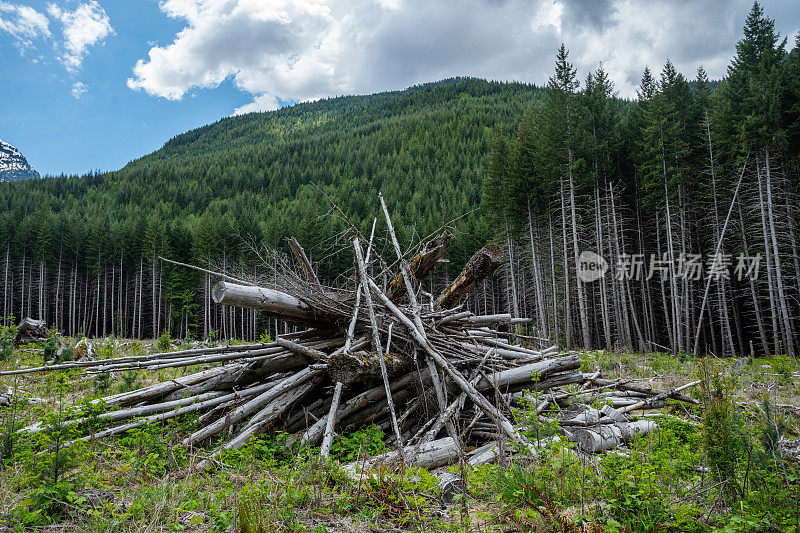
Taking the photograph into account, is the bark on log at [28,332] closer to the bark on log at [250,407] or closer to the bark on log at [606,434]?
the bark on log at [250,407]

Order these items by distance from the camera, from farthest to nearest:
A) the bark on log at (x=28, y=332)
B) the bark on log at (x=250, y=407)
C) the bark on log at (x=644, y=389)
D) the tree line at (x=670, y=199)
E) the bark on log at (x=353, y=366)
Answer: the tree line at (x=670, y=199) → the bark on log at (x=28, y=332) → the bark on log at (x=644, y=389) → the bark on log at (x=250, y=407) → the bark on log at (x=353, y=366)

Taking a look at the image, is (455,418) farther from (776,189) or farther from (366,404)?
(776,189)

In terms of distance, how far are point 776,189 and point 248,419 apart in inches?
1201

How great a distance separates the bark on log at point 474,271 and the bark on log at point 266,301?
8.17ft

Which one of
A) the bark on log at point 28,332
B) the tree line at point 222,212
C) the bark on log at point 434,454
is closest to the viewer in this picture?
the bark on log at point 434,454

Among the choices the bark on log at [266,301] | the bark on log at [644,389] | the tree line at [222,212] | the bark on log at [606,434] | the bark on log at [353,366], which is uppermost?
the tree line at [222,212]

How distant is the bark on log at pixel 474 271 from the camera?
661 cm

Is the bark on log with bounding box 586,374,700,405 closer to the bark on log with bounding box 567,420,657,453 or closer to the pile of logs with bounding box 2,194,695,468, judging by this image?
the pile of logs with bounding box 2,194,695,468

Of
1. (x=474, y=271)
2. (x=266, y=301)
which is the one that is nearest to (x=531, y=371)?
(x=474, y=271)

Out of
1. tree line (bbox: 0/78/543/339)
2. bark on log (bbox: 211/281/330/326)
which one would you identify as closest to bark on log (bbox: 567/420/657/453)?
tree line (bbox: 0/78/543/339)

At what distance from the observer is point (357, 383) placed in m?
5.63

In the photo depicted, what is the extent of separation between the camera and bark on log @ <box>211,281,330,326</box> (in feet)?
15.7

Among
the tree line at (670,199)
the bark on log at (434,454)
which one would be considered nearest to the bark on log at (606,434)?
the bark on log at (434,454)

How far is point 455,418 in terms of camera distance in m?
4.85
